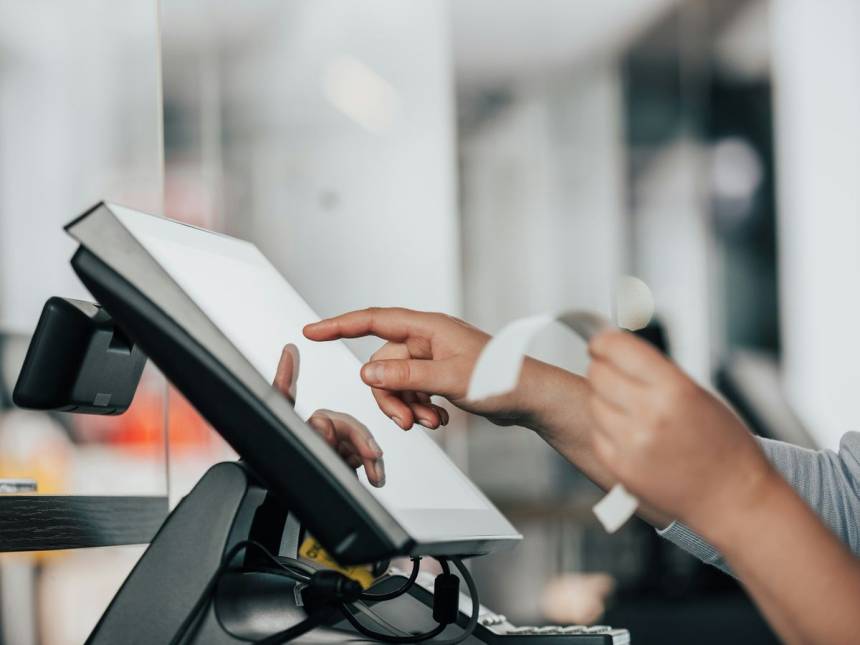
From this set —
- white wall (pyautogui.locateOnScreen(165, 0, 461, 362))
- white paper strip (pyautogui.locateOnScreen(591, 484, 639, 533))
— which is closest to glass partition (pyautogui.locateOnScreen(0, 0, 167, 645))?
white paper strip (pyautogui.locateOnScreen(591, 484, 639, 533))

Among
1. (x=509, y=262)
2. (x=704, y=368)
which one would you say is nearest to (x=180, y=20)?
(x=509, y=262)

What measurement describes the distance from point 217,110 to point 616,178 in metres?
1.70

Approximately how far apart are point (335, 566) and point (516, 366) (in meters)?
0.21

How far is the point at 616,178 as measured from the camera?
4.53 m

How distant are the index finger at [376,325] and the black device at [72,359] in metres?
0.15

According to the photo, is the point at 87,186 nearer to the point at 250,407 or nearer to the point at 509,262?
the point at 250,407

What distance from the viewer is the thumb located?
85 cm

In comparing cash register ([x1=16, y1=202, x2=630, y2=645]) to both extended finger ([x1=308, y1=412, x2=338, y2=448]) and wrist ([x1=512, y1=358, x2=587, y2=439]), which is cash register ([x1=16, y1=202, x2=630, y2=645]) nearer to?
extended finger ([x1=308, y1=412, x2=338, y2=448])

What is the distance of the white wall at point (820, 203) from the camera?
451 centimetres

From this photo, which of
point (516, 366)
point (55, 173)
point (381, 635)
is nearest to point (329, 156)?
point (55, 173)

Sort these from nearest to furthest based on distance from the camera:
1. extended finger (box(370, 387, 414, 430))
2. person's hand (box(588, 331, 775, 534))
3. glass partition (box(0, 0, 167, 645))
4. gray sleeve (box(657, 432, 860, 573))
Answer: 1. person's hand (box(588, 331, 775, 534))
2. extended finger (box(370, 387, 414, 430))
3. gray sleeve (box(657, 432, 860, 573))
4. glass partition (box(0, 0, 167, 645))

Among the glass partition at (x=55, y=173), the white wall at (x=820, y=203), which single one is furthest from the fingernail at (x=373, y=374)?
the white wall at (x=820, y=203)

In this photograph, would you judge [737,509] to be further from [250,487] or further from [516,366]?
[250,487]

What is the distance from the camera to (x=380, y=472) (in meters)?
0.77
